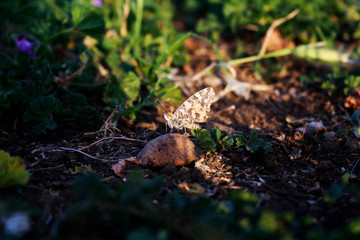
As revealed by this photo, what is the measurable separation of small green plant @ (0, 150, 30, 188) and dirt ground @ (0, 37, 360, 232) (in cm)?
10

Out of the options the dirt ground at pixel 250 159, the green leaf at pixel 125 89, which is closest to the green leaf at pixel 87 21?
the green leaf at pixel 125 89

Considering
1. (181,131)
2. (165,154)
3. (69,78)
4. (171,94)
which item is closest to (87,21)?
(69,78)

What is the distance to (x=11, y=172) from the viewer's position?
192cm

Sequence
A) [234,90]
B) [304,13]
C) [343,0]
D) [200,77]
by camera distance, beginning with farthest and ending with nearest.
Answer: [343,0]
[304,13]
[200,77]
[234,90]

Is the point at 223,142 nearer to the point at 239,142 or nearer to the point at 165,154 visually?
the point at 239,142

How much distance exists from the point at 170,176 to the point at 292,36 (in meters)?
3.43

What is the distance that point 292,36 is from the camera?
4.84 m

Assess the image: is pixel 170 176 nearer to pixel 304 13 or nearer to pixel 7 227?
pixel 7 227

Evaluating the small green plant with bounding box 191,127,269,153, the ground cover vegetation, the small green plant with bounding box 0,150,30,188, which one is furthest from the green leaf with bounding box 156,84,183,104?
the small green plant with bounding box 0,150,30,188

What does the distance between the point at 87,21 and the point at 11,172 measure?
2077mm

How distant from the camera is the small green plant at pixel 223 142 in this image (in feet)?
7.93

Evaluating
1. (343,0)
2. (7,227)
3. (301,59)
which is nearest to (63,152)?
(7,227)

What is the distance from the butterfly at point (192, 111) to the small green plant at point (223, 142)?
0.37 ft

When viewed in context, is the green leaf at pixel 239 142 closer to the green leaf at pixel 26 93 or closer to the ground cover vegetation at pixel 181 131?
the ground cover vegetation at pixel 181 131
